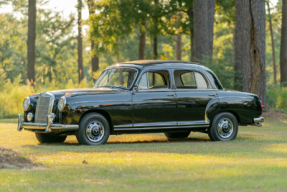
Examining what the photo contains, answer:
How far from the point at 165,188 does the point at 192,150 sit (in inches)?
157

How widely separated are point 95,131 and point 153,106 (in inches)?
60.8

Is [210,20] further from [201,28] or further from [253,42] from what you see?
[253,42]

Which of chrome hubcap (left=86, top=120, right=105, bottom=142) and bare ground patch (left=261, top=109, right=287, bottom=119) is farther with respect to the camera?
bare ground patch (left=261, top=109, right=287, bottom=119)

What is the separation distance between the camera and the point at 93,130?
1091 centimetres

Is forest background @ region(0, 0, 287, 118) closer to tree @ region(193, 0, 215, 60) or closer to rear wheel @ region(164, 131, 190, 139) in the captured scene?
tree @ region(193, 0, 215, 60)

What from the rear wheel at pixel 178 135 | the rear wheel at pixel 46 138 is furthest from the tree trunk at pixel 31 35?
the rear wheel at pixel 46 138

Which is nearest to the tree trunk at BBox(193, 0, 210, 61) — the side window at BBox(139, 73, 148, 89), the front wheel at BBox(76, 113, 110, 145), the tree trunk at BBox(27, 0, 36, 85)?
the tree trunk at BBox(27, 0, 36, 85)

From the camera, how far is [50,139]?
11977mm

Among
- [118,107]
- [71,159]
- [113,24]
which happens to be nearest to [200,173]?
[71,159]

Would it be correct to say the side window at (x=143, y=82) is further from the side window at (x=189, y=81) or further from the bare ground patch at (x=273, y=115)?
the bare ground patch at (x=273, y=115)

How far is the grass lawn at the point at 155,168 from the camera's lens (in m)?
6.48

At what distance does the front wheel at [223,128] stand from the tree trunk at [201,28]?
39.2 ft

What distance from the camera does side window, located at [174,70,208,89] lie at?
40.4ft

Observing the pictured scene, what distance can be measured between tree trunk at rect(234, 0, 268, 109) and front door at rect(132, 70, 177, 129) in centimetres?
1015
